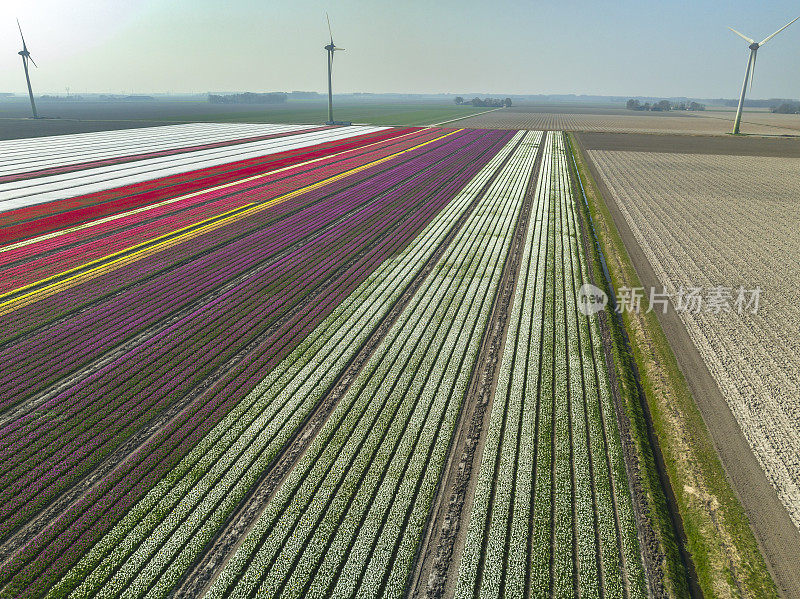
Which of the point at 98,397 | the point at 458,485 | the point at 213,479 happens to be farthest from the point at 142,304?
the point at 458,485

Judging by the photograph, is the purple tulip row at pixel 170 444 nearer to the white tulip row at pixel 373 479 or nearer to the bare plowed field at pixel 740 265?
the white tulip row at pixel 373 479

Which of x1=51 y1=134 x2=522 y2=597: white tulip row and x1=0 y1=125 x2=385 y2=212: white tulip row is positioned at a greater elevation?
x1=0 y1=125 x2=385 y2=212: white tulip row

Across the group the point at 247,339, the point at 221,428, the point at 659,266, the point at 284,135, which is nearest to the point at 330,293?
the point at 247,339

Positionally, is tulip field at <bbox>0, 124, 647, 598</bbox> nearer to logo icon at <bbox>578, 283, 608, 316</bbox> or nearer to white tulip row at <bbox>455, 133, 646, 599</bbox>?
white tulip row at <bbox>455, 133, 646, 599</bbox>

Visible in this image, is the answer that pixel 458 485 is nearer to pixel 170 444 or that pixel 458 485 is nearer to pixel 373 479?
pixel 373 479

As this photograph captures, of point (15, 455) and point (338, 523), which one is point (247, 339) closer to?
point (15, 455)

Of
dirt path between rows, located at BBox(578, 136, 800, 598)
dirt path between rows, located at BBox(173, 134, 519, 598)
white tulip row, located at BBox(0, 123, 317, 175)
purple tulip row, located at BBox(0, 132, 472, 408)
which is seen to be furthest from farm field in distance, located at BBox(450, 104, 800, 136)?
dirt path between rows, located at BBox(173, 134, 519, 598)

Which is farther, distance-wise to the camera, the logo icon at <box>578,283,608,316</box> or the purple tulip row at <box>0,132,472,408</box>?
the logo icon at <box>578,283,608,316</box>
